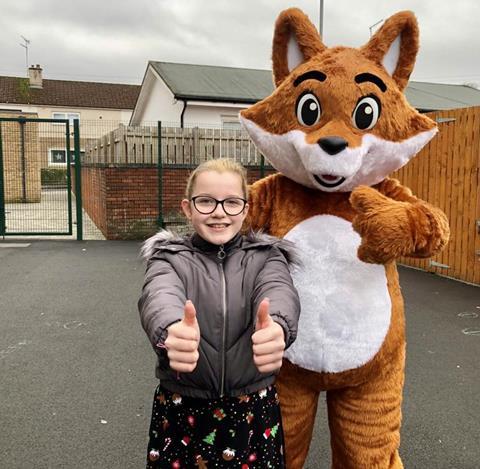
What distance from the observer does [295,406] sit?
2.15 m

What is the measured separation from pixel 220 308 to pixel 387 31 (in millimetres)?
1399

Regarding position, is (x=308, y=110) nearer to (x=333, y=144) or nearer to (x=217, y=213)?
(x=333, y=144)

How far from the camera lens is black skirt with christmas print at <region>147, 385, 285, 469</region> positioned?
1.65 m

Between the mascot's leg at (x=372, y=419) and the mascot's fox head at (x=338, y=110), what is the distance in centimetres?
82

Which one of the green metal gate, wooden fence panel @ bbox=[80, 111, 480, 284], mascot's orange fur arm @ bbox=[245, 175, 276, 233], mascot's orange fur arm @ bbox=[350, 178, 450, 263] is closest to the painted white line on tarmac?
the green metal gate

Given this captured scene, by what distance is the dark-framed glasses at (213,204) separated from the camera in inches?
67.3

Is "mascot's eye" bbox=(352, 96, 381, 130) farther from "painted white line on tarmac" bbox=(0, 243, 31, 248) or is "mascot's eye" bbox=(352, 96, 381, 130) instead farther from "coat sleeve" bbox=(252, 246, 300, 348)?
"painted white line on tarmac" bbox=(0, 243, 31, 248)

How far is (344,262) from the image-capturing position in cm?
203

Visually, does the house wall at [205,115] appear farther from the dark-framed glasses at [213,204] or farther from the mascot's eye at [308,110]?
the dark-framed glasses at [213,204]

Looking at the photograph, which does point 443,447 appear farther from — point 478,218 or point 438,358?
point 478,218

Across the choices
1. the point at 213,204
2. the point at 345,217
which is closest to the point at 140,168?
the point at 345,217

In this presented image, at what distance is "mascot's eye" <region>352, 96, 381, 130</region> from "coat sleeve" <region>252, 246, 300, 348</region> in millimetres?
612

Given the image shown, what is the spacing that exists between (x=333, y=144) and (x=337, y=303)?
2.03ft

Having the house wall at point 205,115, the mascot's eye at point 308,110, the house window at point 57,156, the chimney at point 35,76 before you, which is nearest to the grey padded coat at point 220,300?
the mascot's eye at point 308,110
